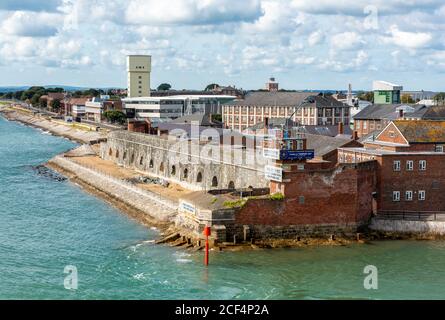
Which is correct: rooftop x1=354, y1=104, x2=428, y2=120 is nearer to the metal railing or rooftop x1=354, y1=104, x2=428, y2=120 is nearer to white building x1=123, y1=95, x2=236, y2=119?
the metal railing

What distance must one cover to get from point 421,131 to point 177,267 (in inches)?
954

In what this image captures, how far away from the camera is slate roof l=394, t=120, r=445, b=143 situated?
52875 mm

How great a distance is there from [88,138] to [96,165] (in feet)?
164

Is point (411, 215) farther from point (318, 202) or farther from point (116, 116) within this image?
point (116, 116)

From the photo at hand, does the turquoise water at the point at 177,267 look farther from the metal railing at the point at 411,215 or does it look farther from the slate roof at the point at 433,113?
the slate roof at the point at 433,113

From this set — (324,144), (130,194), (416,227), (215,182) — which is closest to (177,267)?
(416,227)

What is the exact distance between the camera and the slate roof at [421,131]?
173ft

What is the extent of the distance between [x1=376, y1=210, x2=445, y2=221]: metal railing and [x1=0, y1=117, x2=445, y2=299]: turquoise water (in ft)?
9.06

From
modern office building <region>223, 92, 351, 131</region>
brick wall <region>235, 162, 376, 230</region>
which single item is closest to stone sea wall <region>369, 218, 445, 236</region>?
brick wall <region>235, 162, 376, 230</region>

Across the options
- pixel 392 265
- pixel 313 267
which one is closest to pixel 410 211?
pixel 392 265

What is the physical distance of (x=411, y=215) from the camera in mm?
50312

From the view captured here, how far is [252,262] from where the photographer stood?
42.1m

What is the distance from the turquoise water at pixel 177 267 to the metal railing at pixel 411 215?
2762 mm
